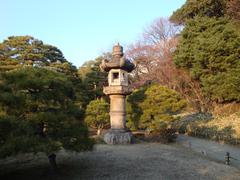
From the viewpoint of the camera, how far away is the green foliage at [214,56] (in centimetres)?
1638

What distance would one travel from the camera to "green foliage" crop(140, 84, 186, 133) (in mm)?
14086

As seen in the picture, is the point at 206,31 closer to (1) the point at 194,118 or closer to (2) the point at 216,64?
(2) the point at 216,64

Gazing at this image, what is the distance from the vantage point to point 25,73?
6.55 m

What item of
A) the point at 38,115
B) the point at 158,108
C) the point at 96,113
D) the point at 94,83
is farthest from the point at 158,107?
the point at 94,83

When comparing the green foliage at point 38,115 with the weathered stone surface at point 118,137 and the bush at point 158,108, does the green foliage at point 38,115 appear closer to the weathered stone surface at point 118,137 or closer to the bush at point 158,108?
the weathered stone surface at point 118,137

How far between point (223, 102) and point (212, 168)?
1232 cm

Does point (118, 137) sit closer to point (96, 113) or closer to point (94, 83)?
point (96, 113)

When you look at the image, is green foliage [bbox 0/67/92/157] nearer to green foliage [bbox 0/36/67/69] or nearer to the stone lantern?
the stone lantern

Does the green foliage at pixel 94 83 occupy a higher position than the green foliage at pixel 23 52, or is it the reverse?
the green foliage at pixel 23 52

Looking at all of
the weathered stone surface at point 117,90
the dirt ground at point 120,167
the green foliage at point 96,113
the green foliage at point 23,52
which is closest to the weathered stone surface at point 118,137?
the weathered stone surface at point 117,90

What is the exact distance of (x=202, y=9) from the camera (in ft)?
67.0

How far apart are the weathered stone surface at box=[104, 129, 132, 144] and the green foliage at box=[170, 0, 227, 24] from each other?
1319cm

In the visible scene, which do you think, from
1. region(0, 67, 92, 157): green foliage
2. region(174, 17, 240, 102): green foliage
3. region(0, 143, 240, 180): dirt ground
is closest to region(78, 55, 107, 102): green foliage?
region(174, 17, 240, 102): green foliage

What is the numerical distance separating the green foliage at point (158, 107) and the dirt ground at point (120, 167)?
4510 millimetres
